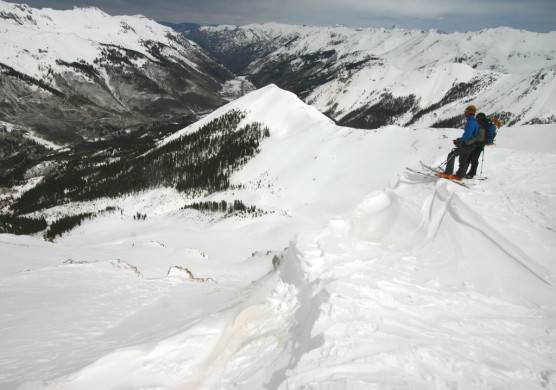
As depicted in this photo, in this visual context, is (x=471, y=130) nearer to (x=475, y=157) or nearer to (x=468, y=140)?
(x=468, y=140)

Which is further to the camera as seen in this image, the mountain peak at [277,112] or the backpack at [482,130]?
the mountain peak at [277,112]

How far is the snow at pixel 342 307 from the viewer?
17.4 feet

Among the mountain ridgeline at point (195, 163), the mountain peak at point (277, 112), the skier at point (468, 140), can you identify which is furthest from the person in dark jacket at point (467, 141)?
the mountain peak at point (277, 112)

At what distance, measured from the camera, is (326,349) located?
5.32 m

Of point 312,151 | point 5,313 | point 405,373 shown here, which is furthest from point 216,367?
point 312,151

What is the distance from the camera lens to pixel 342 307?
6.25m

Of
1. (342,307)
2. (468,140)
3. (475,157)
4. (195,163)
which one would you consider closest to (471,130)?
(468,140)

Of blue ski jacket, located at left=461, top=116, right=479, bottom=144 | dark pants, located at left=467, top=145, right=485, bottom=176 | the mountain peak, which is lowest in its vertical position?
dark pants, located at left=467, top=145, right=485, bottom=176

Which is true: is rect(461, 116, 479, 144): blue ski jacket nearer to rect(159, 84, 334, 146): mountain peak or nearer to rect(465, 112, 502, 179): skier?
rect(465, 112, 502, 179): skier

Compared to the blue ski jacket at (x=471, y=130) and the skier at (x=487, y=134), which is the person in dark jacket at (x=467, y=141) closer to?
the blue ski jacket at (x=471, y=130)

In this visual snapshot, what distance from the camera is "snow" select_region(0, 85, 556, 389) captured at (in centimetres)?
529

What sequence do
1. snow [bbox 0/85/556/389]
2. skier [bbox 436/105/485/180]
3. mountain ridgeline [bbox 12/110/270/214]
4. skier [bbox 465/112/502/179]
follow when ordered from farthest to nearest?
mountain ridgeline [bbox 12/110/270/214] < skier [bbox 465/112/502/179] < skier [bbox 436/105/485/180] < snow [bbox 0/85/556/389]

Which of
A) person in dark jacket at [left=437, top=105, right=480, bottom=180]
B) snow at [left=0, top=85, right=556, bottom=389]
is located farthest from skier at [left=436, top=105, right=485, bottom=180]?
snow at [left=0, top=85, right=556, bottom=389]

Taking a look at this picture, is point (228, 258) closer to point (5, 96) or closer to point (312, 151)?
point (312, 151)
